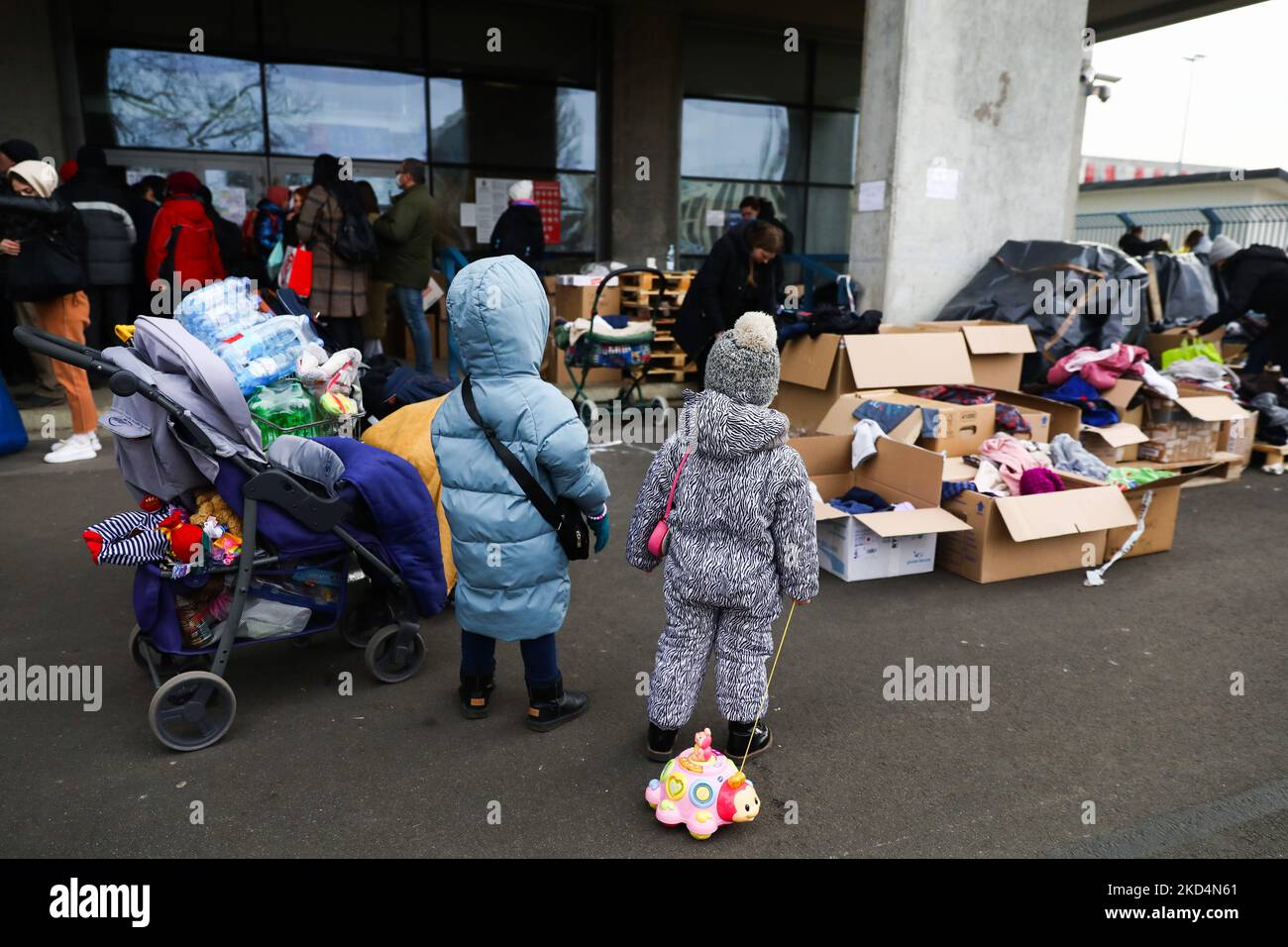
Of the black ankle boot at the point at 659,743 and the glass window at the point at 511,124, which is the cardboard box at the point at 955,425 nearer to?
the black ankle boot at the point at 659,743

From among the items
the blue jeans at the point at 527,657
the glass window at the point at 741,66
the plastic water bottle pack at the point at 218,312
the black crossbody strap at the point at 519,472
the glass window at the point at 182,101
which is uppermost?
the glass window at the point at 741,66

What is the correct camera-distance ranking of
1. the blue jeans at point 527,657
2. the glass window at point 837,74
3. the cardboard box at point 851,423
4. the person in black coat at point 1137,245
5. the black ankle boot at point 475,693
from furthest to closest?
the glass window at point 837,74, the person in black coat at point 1137,245, the cardboard box at point 851,423, the black ankle boot at point 475,693, the blue jeans at point 527,657

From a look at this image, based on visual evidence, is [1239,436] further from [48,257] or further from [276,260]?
[48,257]

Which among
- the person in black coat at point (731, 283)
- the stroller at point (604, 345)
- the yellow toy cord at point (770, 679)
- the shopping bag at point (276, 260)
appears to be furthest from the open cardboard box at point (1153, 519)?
the shopping bag at point (276, 260)

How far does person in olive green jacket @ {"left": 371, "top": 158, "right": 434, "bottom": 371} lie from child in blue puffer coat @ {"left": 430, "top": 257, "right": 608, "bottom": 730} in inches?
224

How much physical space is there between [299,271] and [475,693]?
549 centimetres

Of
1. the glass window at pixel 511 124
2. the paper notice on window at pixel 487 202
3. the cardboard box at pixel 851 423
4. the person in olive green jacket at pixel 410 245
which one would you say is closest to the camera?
the cardboard box at pixel 851 423

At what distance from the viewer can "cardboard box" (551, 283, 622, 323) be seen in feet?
31.6

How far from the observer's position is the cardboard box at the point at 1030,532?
4.86m

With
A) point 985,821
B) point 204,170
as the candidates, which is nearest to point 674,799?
point 985,821

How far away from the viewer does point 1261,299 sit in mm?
8234

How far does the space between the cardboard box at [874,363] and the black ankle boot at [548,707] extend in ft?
13.4

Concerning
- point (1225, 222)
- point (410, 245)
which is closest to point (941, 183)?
point (410, 245)

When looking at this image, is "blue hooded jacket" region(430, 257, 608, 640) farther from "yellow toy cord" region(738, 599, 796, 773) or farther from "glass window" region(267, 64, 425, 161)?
"glass window" region(267, 64, 425, 161)
